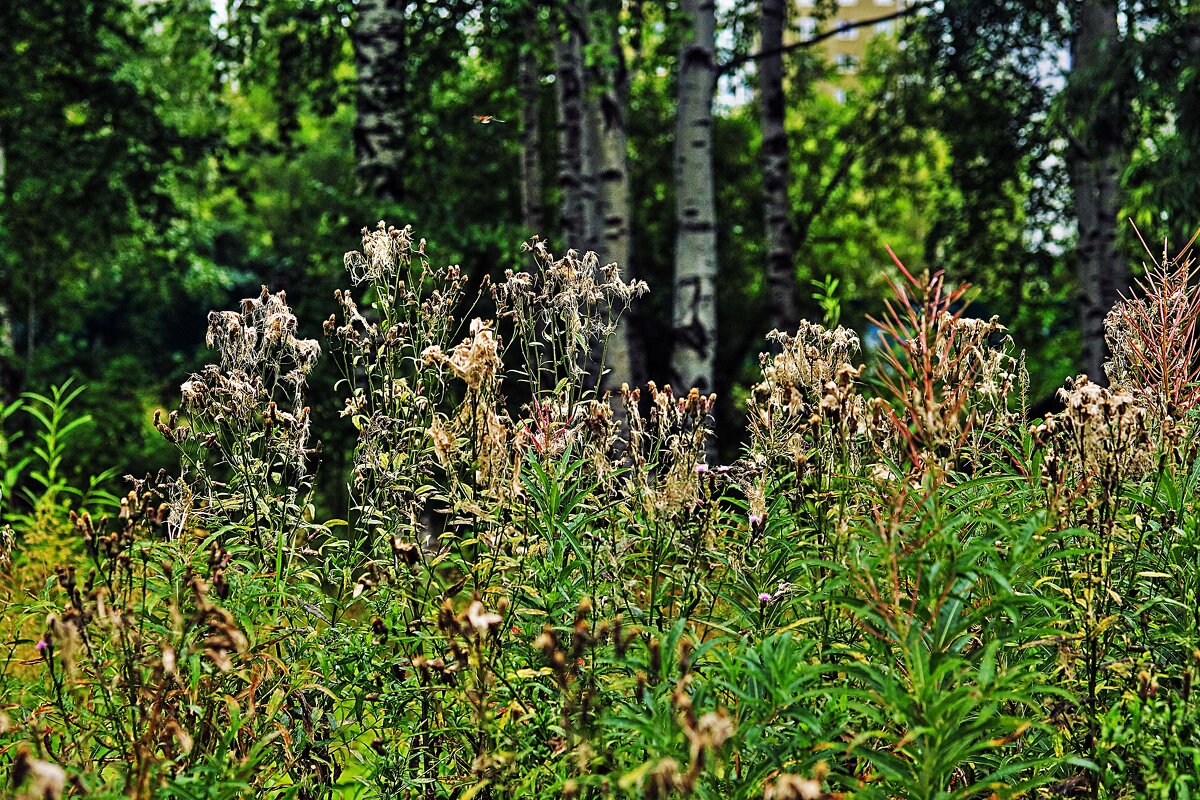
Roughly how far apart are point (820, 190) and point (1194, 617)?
62.4 ft

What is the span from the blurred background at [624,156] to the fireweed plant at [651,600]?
228 centimetres

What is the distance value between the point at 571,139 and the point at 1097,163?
5964mm

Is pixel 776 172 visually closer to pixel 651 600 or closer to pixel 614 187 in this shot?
pixel 614 187

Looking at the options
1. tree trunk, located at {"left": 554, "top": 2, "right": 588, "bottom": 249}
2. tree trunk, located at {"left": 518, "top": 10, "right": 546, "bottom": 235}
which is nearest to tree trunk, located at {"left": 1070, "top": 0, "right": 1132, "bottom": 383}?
tree trunk, located at {"left": 554, "top": 2, "right": 588, "bottom": 249}

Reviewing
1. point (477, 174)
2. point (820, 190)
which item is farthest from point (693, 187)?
point (820, 190)

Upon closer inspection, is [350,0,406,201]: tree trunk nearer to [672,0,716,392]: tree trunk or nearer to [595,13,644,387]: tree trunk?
[595,13,644,387]: tree trunk

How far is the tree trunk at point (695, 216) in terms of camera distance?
26.9ft

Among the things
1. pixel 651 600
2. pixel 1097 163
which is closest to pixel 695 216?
pixel 651 600

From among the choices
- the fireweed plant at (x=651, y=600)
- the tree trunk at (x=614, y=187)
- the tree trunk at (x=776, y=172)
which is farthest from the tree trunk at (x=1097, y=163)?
the fireweed plant at (x=651, y=600)

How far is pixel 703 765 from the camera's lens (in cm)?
202

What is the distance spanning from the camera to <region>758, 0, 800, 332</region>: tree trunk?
12.3 metres

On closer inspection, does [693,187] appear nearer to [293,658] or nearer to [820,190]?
[293,658]

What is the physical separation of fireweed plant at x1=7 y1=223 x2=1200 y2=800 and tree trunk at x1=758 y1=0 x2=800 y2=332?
8.63 metres

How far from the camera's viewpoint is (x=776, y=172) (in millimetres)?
12539
